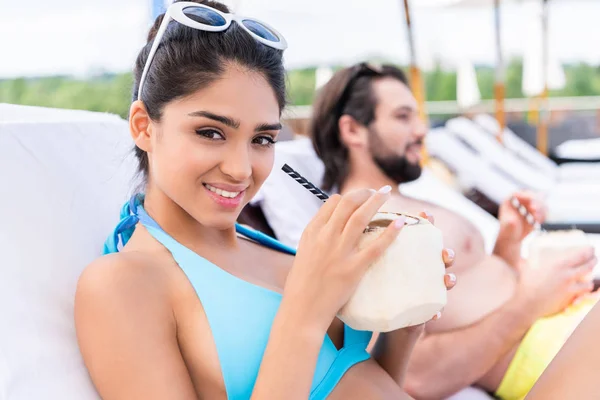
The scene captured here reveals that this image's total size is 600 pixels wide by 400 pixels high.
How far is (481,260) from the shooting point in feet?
7.80

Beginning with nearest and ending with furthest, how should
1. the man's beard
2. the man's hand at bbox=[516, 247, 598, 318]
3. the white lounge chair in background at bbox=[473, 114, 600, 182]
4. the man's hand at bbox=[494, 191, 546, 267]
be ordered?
the man's hand at bbox=[516, 247, 598, 318] → the man's hand at bbox=[494, 191, 546, 267] → the man's beard → the white lounge chair in background at bbox=[473, 114, 600, 182]

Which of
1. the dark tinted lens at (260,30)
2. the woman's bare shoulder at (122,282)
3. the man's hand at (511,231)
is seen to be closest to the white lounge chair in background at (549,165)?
the man's hand at (511,231)

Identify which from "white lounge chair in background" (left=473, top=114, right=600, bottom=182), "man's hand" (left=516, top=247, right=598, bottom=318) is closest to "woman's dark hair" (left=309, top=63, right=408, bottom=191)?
"man's hand" (left=516, top=247, right=598, bottom=318)

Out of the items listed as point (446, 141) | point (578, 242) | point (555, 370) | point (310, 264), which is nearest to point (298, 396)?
point (310, 264)

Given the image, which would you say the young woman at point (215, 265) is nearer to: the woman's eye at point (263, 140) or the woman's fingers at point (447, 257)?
the woman's eye at point (263, 140)

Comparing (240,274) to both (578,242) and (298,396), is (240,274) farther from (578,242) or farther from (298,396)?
(578,242)

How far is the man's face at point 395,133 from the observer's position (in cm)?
259

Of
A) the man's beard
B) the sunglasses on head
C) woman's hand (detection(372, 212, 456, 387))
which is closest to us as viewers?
the sunglasses on head

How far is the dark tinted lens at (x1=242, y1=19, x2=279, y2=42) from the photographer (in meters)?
1.30

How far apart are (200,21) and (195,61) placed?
8 cm

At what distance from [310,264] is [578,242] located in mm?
1371

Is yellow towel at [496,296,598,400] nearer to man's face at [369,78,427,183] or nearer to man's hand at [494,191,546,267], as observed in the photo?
man's hand at [494,191,546,267]

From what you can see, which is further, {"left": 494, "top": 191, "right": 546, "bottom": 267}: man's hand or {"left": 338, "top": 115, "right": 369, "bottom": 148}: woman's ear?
{"left": 338, "top": 115, "right": 369, "bottom": 148}: woman's ear

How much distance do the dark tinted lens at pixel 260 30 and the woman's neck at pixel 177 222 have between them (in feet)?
1.14
